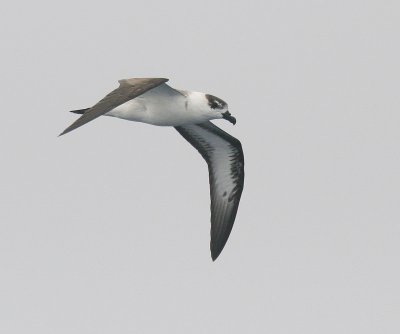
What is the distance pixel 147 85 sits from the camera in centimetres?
2155

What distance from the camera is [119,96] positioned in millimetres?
20969

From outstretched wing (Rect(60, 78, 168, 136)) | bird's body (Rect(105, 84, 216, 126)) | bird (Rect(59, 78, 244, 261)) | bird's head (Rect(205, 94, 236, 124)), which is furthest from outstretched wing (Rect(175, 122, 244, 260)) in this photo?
outstretched wing (Rect(60, 78, 168, 136))

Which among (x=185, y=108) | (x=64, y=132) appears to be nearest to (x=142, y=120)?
(x=185, y=108)

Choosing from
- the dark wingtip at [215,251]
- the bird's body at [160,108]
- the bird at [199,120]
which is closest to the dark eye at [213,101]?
the bird at [199,120]

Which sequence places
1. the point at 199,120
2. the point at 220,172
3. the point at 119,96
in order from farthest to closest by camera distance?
the point at 220,172 < the point at 199,120 < the point at 119,96

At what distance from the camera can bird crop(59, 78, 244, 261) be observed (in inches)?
840

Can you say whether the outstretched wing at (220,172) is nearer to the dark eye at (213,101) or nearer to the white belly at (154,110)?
the dark eye at (213,101)

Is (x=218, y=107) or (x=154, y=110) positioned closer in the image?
(x=154, y=110)

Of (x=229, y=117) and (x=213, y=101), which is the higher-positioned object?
(x=213, y=101)

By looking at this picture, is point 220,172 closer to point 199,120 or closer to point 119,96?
point 199,120

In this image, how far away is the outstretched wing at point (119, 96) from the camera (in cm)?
1923

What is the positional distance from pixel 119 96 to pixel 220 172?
7.49m

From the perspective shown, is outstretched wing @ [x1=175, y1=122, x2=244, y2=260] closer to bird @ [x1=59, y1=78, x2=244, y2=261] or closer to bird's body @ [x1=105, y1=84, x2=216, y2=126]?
bird @ [x1=59, y1=78, x2=244, y2=261]

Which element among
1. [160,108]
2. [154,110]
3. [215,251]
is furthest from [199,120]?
[215,251]
